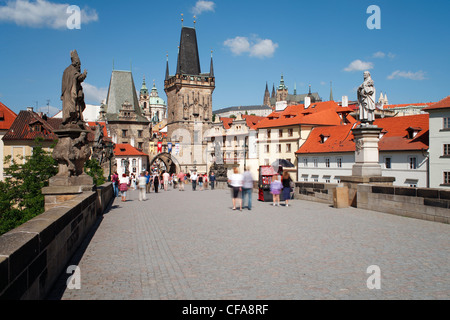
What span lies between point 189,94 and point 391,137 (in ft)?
167

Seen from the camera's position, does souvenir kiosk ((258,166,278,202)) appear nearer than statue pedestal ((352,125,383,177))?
No

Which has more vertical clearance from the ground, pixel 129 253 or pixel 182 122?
pixel 182 122

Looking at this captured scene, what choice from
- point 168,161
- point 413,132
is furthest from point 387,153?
point 168,161

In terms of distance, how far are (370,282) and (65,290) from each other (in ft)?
12.3

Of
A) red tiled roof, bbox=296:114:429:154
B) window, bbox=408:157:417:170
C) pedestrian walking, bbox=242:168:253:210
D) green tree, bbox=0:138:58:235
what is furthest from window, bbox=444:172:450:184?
green tree, bbox=0:138:58:235

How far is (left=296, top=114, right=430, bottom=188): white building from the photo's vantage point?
4000 centimetres

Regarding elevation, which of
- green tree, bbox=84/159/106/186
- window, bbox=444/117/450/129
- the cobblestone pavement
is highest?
window, bbox=444/117/450/129

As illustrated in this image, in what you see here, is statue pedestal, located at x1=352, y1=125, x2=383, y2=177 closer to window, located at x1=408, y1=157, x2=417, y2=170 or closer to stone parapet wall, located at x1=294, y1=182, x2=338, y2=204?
stone parapet wall, located at x1=294, y1=182, x2=338, y2=204

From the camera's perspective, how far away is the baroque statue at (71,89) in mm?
9906

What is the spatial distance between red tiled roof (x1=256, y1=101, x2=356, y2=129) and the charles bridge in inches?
1888
